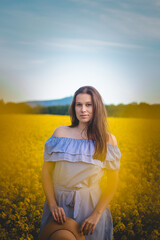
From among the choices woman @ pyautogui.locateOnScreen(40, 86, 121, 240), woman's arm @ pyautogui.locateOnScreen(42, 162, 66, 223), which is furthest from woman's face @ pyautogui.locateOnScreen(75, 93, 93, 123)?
woman's arm @ pyautogui.locateOnScreen(42, 162, 66, 223)

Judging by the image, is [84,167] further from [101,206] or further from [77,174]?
[101,206]

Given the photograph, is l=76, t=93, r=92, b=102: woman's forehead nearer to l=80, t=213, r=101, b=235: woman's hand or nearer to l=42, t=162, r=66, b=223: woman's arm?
l=42, t=162, r=66, b=223: woman's arm

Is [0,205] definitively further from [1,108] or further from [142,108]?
[142,108]

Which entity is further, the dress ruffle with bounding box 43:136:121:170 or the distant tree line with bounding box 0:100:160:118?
the distant tree line with bounding box 0:100:160:118

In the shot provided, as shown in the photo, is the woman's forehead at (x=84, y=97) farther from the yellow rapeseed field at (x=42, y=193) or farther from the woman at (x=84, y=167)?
the yellow rapeseed field at (x=42, y=193)

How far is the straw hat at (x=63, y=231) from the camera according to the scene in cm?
153

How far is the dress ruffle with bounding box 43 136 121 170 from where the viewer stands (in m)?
1.77

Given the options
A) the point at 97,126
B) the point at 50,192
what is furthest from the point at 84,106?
the point at 50,192

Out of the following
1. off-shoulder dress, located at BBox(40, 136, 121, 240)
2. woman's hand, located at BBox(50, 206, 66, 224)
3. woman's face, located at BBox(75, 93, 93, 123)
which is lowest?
woman's hand, located at BBox(50, 206, 66, 224)

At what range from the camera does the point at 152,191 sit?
4027 mm

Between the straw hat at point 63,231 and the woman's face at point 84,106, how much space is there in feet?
2.81

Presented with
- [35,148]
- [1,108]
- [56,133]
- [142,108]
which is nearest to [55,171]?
[56,133]

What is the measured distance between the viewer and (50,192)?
5.97ft

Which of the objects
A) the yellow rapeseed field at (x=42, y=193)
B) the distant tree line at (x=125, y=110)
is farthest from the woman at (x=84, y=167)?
the distant tree line at (x=125, y=110)
